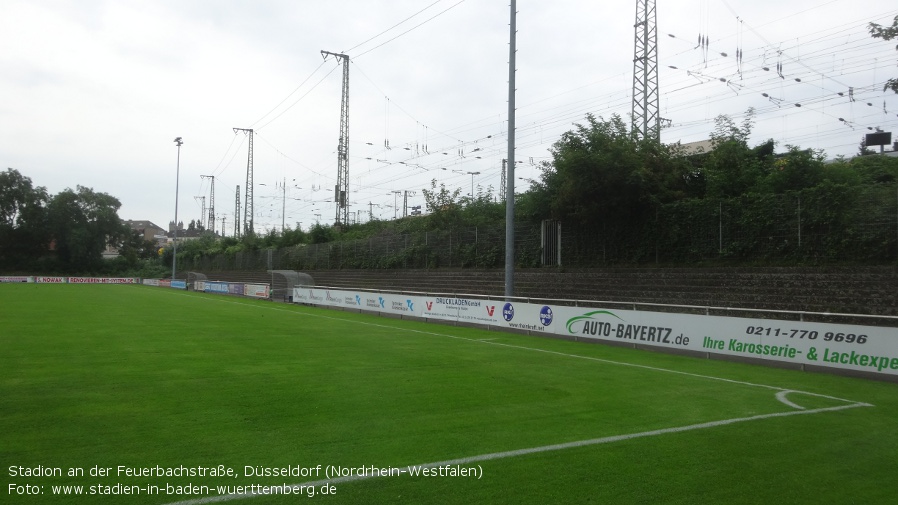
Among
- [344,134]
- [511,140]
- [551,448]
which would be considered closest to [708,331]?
[551,448]

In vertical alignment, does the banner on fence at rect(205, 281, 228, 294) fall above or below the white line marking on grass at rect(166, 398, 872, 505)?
above

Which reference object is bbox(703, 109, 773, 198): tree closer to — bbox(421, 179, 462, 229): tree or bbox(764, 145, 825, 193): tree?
bbox(764, 145, 825, 193): tree

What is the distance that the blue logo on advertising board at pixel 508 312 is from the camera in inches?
920

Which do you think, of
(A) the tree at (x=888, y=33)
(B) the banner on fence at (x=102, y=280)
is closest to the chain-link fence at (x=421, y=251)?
(A) the tree at (x=888, y=33)

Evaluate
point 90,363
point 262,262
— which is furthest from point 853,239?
point 262,262

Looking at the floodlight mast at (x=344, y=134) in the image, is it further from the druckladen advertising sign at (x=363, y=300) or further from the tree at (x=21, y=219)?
the tree at (x=21, y=219)

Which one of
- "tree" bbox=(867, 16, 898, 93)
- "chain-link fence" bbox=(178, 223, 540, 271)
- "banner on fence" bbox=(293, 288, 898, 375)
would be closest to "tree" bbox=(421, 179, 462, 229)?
"chain-link fence" bbox=(178, 223, 540, 271)

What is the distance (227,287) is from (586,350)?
1836 inches

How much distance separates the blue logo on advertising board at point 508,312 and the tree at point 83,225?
94.8 metres

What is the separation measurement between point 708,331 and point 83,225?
106746 millimetres

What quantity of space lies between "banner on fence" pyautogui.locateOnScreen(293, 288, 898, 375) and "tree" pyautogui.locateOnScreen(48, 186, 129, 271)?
91994 millimetres

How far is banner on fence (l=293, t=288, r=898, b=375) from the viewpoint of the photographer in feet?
43.9

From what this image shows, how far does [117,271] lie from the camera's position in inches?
4094

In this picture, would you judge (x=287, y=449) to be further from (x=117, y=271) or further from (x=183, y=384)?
(x=117, y=271)
